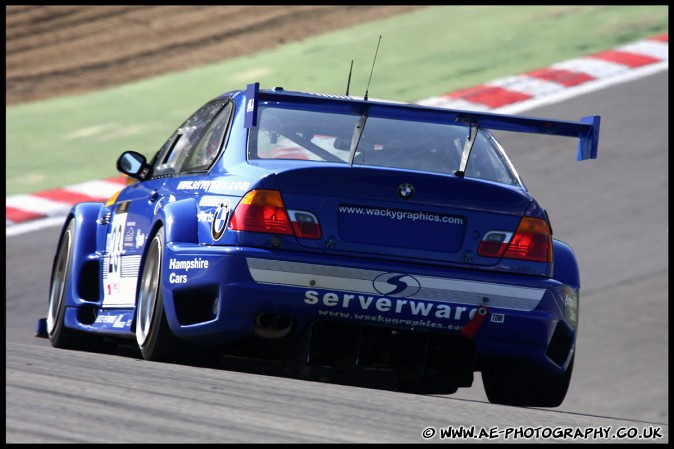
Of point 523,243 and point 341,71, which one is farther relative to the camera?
point 341,71

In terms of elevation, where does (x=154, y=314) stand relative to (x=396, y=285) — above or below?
below

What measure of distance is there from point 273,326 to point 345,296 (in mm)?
339

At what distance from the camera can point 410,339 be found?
574cm

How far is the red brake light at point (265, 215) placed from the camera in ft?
18.1

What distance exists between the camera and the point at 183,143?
22.3 feet

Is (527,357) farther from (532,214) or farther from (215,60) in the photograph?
(215,60)

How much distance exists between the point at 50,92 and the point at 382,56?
14.5 feet

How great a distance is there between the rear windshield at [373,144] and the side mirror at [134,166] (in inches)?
45.9

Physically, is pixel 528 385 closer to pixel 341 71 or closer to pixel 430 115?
pixel 430 115

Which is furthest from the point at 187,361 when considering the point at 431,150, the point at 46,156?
the point at 46,156

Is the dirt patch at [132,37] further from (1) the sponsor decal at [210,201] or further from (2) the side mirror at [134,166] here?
(1) the sponsor decal at [210,201]

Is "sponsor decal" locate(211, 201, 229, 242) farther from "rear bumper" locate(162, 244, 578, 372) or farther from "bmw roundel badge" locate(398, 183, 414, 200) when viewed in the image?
"bmw roundel badge" locate(398, 183, 414, 200)

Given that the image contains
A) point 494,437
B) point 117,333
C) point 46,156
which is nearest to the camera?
point 494,437

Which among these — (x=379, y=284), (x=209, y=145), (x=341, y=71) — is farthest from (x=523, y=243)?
(x=341, y=71)
